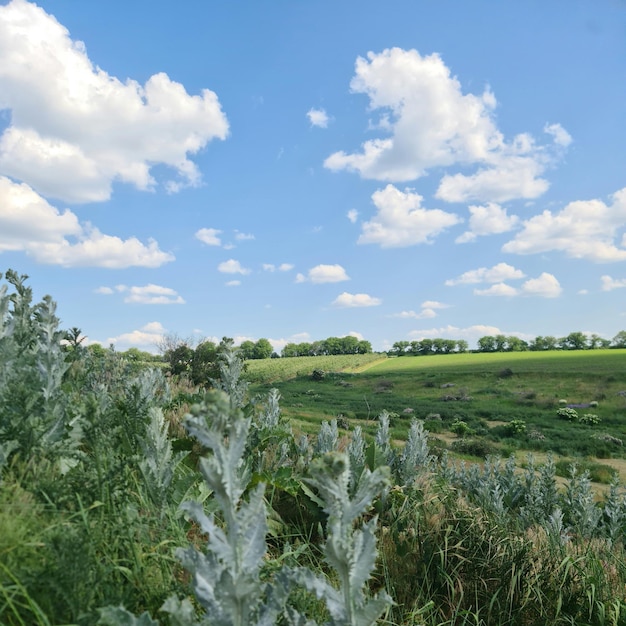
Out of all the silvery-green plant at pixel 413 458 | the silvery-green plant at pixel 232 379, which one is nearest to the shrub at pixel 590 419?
the silvery-green plant at pixel 413 458

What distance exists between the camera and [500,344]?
10225 cm

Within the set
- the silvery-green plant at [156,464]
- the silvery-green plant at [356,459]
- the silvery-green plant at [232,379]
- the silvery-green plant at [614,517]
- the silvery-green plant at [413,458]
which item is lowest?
the silvery-green plant at [614,517]

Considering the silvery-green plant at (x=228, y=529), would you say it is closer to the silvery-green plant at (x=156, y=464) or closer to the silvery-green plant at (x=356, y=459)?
the silvery-green plant at (x=156, y=464)

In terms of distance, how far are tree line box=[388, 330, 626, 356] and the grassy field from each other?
21241 mm

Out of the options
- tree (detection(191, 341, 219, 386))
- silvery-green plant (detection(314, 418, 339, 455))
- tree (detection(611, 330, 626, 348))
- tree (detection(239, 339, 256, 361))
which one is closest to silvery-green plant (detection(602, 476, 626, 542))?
silvery-green plant (detection(314, 418, 339, 455))

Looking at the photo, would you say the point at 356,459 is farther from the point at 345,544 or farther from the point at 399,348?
the point at 399,348

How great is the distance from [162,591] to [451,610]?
8.07 ft

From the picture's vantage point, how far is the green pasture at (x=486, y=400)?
2927 centimetres

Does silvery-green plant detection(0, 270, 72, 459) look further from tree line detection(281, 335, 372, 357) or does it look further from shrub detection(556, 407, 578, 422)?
tree line detection(281, 335, 372, 357)

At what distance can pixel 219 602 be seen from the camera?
1.59 meters

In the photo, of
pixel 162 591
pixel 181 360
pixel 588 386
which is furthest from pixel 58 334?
pixel 588 386

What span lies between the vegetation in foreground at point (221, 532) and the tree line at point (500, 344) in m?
98.1

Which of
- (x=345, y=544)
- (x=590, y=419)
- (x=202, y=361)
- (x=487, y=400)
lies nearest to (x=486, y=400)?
(x=487, y=400)

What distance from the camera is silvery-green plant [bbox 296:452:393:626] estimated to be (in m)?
1.58
